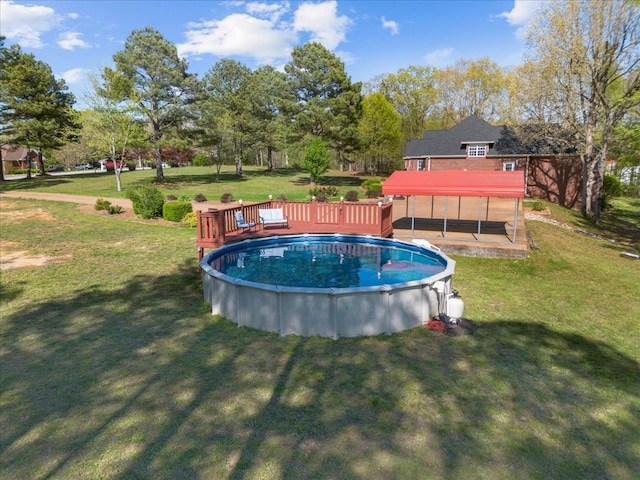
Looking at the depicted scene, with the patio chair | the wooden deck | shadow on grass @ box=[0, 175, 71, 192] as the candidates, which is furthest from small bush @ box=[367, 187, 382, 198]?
shadow on grass @ box=[0, 175, 71, 192]

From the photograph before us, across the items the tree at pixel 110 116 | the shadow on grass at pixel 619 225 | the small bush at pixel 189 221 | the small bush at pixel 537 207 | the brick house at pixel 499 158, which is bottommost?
the shadow on grass at pixel 619 225

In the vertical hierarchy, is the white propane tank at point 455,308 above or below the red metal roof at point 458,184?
below

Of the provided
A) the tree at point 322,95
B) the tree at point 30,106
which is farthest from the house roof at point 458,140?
the tree at point 30,106

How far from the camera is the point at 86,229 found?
17484 millimetres

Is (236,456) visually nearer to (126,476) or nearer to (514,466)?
(126,476)

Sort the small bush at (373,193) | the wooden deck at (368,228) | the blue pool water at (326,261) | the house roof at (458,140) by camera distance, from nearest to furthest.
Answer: the blue pool water at (326,261)
the wooden deck at (368,228)
the small bush at (373,193)
the house roof at (458,140)

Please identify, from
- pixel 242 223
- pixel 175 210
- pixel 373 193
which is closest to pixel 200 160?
pixel 373 193

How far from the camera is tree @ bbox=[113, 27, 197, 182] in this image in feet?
112

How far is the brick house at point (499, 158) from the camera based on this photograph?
30.5m

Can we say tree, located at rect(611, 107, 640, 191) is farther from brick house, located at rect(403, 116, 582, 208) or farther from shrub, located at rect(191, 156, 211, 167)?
shrub, located at rect(191, 156, 211, 167)

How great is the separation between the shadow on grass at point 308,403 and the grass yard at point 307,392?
0.02m

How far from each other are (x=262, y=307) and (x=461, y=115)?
63.5 metres

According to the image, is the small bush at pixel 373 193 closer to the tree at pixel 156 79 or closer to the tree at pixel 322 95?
the tree at pixel 322 95

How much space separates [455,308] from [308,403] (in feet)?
12.4
